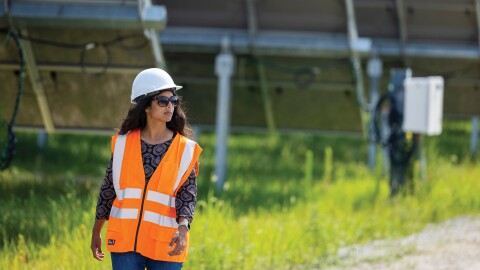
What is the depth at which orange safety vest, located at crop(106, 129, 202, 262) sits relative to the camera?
15.8 ft

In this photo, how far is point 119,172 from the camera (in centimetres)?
493

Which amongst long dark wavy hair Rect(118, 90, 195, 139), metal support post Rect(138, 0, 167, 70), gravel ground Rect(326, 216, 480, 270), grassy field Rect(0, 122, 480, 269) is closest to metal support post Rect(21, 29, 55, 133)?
grassy field Rect(0, 122, 480, 269)

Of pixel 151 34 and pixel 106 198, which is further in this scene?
pixel 151 34

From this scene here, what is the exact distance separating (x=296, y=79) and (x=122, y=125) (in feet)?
25.2

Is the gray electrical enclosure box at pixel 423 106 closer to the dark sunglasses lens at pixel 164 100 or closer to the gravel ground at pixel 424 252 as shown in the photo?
the gravel ground at pixel 424 252

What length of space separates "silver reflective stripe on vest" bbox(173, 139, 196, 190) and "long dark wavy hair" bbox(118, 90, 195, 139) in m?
0.11

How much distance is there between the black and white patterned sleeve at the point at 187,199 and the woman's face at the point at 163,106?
265mm

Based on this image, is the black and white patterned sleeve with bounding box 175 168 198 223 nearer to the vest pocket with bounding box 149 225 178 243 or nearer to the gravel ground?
the vest pocket with bounding box 149 225 178 243

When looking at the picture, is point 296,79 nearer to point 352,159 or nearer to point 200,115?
A: point 200,115

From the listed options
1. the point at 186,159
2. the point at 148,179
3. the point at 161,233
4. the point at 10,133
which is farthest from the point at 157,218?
the point at 10,133

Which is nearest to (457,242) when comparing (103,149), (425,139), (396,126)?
(396,126)

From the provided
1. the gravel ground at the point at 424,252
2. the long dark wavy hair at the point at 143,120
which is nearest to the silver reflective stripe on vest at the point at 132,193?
the long dark wavy hair at the point at 143,120

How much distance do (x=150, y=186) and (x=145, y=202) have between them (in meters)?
0.07

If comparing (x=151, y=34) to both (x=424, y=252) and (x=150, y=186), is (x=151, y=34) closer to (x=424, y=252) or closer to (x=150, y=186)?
(x=424, y=252)
